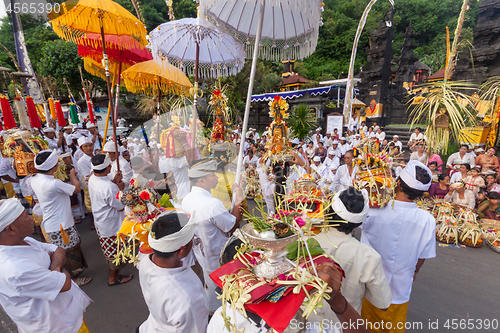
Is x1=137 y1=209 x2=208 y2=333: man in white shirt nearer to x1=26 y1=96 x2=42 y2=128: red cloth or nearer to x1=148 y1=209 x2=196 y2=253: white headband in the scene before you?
x1=148 y1=209 x2=196 y2=253: white headband

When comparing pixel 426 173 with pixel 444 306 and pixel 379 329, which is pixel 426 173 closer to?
pixel 379 329

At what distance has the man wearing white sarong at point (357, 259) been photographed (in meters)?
1.75

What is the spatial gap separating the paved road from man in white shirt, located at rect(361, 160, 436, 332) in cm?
120

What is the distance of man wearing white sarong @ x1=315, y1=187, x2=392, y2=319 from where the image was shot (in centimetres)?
175

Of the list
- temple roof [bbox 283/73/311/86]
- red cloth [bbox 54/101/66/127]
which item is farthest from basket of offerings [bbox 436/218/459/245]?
temple roof [bbox 283/73/311/86]

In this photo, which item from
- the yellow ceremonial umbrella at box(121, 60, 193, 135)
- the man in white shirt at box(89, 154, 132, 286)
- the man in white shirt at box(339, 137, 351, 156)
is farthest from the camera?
the man in white shirt at box(339, 137, 351, 156)

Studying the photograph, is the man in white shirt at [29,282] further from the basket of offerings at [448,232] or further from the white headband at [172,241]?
the basket of offerings at [448,232]

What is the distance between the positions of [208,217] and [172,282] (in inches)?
34.1

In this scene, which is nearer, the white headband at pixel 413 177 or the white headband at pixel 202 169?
the white headband at pixel 413 177

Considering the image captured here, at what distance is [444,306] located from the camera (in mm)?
3346

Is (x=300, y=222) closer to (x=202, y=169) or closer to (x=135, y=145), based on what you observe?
(x=202, y=169)

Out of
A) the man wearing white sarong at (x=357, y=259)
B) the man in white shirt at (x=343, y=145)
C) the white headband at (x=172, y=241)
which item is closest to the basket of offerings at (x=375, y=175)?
the man wearing white sarong at (x=357, y=259)

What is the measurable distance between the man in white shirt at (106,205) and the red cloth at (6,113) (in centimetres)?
447

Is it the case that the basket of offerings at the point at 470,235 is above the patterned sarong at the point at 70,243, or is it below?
below
